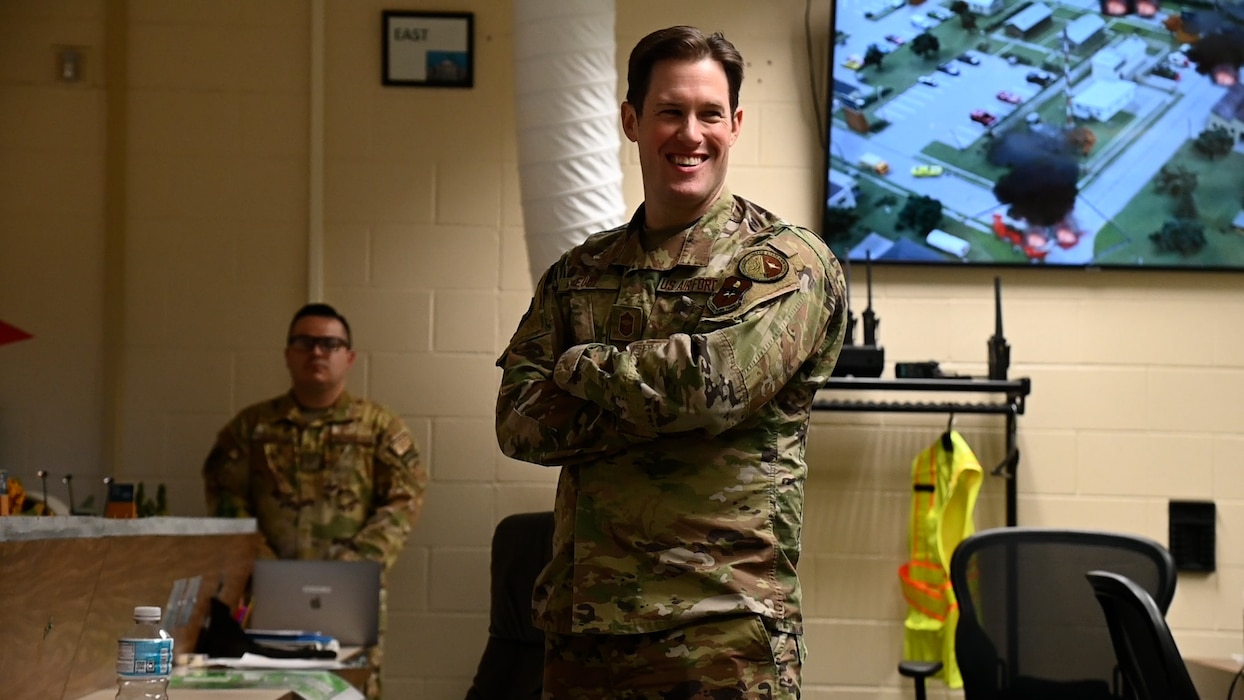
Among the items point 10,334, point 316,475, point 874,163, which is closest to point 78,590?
point 316,475

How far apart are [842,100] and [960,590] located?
183 cm

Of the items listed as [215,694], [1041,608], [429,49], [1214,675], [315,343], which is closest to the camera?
[215,694]

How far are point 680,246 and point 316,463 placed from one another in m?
2.50

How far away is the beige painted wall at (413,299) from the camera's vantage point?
14.3 ft

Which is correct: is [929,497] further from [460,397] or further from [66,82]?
[66,82]

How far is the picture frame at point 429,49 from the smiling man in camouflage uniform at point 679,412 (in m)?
2.61

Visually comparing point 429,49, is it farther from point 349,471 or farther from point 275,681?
point 275,681

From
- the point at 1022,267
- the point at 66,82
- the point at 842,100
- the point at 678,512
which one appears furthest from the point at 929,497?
the point at 66,82

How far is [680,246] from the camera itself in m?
1.91

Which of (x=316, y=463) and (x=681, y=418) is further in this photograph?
(x=316, y=463)

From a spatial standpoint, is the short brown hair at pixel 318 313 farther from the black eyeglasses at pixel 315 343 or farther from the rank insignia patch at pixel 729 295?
the rank insignia patch at pixel 729 295

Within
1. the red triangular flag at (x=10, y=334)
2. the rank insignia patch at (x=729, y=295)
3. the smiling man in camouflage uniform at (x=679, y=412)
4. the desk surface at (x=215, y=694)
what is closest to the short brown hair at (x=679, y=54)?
the smiling man in camouflage uniform at (x=679, y=412)

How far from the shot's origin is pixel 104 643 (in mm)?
2453

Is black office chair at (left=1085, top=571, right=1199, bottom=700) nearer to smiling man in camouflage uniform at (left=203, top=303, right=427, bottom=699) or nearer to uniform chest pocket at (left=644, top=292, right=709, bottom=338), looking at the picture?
uniform chest pocket at (left=644, top=292, right=709, bottom=338)
